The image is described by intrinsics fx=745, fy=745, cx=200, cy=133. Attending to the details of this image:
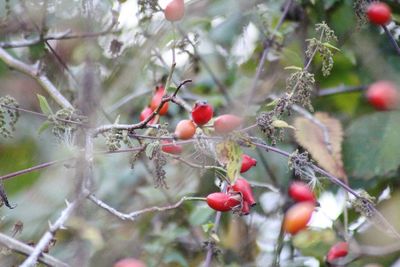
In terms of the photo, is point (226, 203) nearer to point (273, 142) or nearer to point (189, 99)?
point (273, 142)

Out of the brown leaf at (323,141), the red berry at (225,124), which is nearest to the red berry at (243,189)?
the red berry at (225,124)

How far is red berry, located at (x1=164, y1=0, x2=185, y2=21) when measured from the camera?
1214mm

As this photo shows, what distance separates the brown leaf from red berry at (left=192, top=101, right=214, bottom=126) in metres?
0.35

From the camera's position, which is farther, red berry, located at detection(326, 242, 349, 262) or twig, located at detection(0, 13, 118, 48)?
twig, located at detection(0, 13, 118, 48)

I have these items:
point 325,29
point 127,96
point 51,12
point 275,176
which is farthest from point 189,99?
point 325,29

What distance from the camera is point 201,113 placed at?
1.03m

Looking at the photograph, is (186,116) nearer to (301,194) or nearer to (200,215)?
(200,215)

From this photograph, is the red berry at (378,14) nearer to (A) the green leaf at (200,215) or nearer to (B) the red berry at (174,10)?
(B) the red berry at (174,10)

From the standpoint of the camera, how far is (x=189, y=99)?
1.89 metres

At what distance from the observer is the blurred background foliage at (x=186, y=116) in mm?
1547

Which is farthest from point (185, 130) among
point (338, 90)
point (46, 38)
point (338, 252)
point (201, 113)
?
point (338, 90)

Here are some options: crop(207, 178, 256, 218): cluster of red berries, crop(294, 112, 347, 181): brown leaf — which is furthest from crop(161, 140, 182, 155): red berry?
crop(294, 112, 347, 181): brown leaf

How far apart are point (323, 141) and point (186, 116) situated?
20.8 inches

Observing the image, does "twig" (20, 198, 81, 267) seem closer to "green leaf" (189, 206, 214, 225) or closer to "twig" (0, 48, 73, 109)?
"twig" (0, 48, 73, 109)
